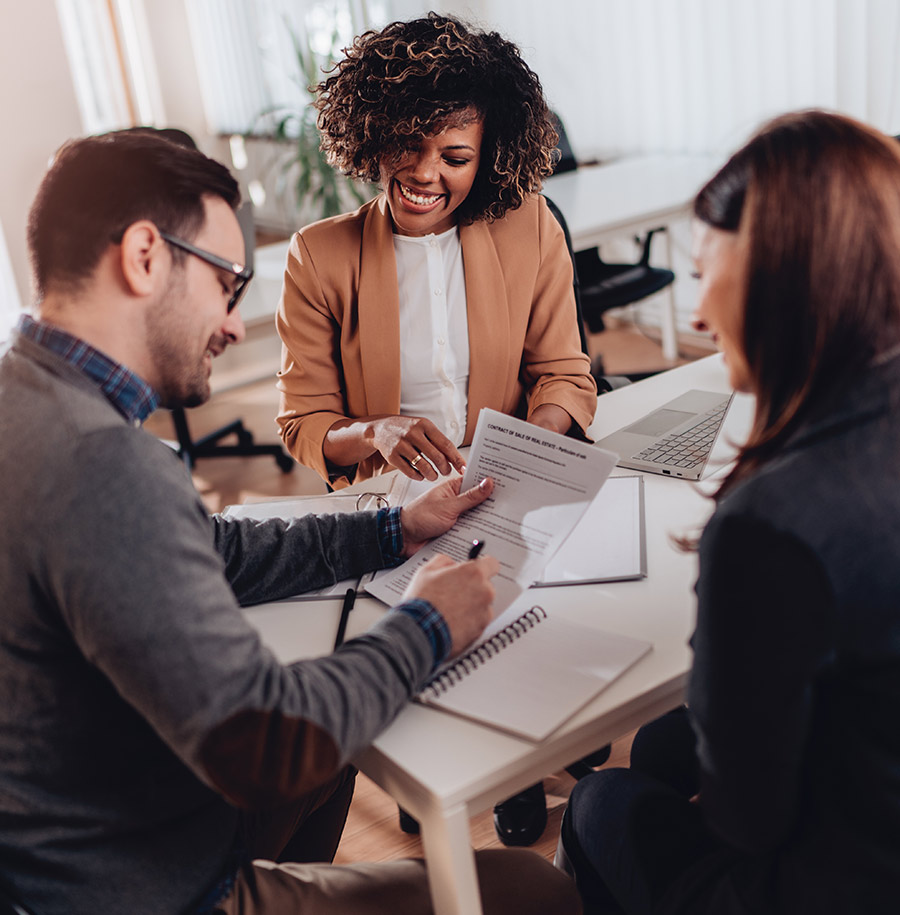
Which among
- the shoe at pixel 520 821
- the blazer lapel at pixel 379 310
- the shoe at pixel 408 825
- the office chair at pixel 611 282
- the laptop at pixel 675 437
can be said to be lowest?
the shoe at pixel 408 825

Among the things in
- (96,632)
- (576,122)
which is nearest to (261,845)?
(96,632)

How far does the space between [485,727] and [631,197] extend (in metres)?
2.79

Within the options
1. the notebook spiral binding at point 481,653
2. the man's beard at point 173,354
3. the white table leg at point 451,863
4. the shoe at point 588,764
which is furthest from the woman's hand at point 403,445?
the shoe at point 588,764

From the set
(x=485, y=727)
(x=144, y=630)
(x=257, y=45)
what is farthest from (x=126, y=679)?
(x=257, y=45)

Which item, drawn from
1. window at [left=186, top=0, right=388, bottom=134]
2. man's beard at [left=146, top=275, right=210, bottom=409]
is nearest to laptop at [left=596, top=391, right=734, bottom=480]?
man's beard at [left=146, top=275, right=210, bottom=409]

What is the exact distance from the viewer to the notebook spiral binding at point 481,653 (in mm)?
999

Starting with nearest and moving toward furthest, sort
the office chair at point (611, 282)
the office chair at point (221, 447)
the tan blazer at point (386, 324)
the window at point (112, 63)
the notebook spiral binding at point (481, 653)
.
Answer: the notebook spiral binding at point (481, 653) < the tan blazer at point (386, 324) < the office chair at point (611, 282) < the office chair at point (221, 447) < the window at point (112, 63)

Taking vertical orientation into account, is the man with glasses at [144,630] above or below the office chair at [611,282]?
above

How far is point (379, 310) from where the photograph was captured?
67.5 inches

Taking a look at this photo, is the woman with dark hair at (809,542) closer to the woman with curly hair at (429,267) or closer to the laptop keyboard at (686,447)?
the laptop keyboard at (686,447)

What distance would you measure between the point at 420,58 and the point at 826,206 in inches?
40.7

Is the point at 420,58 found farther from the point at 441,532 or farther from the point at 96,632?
the point at 96,632

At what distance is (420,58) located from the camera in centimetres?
161

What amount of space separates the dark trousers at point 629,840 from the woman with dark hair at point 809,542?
4.1 inches
